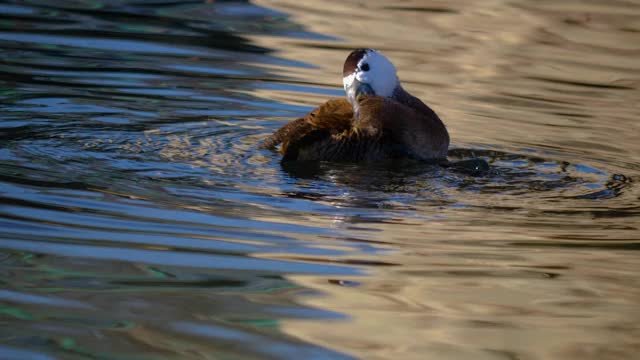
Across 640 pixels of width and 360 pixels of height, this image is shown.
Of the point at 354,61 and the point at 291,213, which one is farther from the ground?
the point at 354,61

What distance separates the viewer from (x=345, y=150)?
6.85 metres

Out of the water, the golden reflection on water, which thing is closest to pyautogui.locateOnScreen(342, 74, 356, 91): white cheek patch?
the water

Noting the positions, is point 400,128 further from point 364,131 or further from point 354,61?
point 354,61

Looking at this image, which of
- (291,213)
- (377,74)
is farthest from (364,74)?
(291,213)

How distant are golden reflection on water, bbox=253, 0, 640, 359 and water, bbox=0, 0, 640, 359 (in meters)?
0.01

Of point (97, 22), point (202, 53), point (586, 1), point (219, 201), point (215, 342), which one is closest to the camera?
point (215, 342)

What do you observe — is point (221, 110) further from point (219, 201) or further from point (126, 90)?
point (219, 201)

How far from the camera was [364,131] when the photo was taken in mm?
6828

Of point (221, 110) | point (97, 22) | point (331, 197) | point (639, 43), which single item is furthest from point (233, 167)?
point (639, 43)

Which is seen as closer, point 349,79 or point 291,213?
point 291,213

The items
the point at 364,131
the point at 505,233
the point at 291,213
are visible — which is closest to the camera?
the point at 505,233

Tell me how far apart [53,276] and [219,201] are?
140 cm

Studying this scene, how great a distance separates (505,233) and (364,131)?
152 centimetres

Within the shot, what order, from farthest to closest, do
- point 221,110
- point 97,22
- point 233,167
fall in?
point 97,22 < point 221,110 < point 233,167
